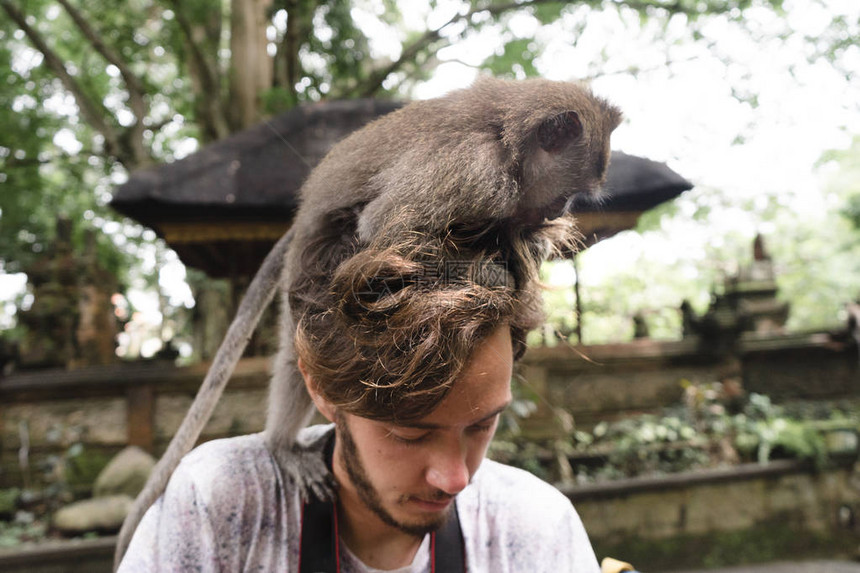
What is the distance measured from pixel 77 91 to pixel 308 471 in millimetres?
5915

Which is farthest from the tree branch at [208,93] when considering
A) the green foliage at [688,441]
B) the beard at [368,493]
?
the beard at [368,493]

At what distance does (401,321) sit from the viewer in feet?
3.51

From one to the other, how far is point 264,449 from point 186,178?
200 centimetres

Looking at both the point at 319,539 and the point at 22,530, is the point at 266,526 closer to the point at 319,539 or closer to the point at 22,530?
the point at 319,539

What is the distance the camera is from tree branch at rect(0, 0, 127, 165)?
209 inches

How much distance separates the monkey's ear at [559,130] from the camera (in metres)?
1.71

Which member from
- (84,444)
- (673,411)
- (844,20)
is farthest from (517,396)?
(84,444)

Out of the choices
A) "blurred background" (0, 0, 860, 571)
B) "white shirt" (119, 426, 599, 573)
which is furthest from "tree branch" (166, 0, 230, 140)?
"white shirt" (119, 426, 599, 573)

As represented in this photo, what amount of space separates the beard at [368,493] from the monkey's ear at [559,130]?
1.05 metres

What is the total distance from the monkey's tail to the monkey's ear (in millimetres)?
834

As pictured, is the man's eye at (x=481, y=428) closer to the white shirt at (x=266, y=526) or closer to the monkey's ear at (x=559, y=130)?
the white shirt at (x=266, y=526)

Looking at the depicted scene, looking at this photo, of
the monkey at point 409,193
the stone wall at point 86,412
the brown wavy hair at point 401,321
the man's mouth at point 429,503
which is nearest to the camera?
the brown wavy hair at point 401,321

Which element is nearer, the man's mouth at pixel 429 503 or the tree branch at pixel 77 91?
the man's mouth at pixel 429 503

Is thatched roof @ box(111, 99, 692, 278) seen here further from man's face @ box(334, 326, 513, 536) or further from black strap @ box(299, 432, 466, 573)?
black strap @ box(299, 432, 466, 573)
